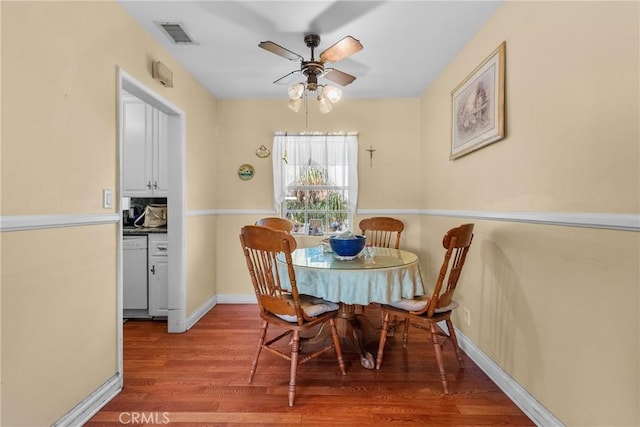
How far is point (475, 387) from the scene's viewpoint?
6.49 feet

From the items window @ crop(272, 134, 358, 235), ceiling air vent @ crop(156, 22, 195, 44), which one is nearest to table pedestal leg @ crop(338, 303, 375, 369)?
window @ crop(272, 134, 358, 235)

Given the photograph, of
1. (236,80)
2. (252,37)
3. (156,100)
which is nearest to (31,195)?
(156,100)

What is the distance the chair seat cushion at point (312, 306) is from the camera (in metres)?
1.90

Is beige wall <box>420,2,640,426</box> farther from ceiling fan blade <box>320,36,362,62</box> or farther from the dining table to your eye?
ceiling fan blade <box>320,36,362,62</box>

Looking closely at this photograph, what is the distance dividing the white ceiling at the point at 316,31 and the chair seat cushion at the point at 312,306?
193 cm

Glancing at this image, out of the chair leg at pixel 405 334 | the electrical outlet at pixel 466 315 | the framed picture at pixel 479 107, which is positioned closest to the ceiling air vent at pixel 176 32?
the framed picture at pixel 479 107

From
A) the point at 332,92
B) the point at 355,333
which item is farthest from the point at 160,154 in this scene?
the point at 355,333

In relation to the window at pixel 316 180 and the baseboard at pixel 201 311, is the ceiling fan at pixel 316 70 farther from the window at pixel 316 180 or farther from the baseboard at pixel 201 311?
the baseboard at pixel 201 311

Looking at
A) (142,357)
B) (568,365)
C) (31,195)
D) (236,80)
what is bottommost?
(142,357)

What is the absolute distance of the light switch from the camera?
6.06 ft

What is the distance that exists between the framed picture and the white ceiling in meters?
0.34

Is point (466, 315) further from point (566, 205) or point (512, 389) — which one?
point (566, 205)

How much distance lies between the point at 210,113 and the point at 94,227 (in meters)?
2.17

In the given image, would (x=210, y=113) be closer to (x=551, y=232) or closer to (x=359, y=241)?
(x=359, y=241)
